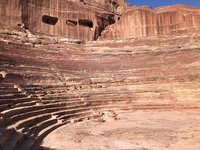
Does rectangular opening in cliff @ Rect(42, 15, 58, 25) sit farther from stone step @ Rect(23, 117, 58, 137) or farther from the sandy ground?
stone step @ Rect(23, 117, 58, 137)

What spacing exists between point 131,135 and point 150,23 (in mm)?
22778

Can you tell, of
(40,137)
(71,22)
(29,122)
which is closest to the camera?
(40,137)

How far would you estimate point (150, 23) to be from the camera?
30656 millimetres

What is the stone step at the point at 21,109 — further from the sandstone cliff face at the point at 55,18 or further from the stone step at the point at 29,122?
the sandstone cliff face at the point at 55,18

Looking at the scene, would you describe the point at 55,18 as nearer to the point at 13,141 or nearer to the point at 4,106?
the point at 4,106

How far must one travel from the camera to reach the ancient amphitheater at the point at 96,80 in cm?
922

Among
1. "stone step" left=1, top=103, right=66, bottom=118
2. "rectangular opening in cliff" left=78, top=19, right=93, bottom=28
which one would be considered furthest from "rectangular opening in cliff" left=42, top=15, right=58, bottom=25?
"stone step" left=1, top=103, right=66, bottom=118

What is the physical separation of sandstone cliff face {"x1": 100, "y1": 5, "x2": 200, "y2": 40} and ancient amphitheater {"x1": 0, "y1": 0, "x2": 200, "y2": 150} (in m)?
0.11

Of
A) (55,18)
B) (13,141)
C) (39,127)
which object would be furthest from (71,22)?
(13,141)

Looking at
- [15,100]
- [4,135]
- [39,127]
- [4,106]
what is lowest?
[39,127]

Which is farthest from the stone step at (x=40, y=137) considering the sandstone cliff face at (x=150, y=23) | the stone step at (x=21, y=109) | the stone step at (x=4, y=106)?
the sandstone cliff face at (x=150, y=23)

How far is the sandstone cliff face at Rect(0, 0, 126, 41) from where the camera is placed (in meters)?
24.6

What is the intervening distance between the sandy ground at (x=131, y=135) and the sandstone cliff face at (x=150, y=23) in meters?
18.7

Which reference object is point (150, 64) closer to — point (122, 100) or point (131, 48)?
point (131, 48)
